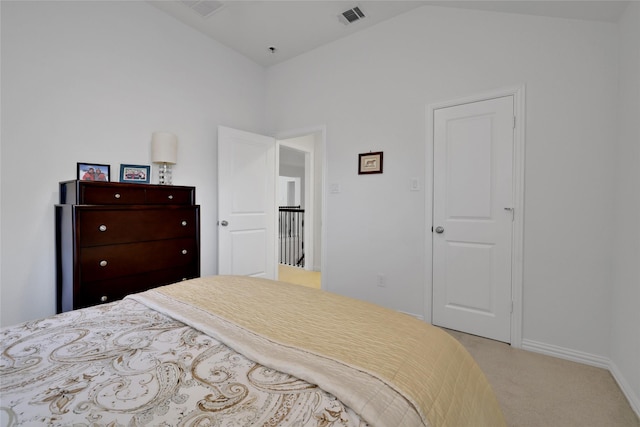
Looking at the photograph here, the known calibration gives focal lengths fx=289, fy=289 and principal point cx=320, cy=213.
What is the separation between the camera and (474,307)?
8.29ft

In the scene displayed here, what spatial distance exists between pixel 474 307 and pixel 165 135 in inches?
127

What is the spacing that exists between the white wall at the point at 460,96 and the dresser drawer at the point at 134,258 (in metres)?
1.57

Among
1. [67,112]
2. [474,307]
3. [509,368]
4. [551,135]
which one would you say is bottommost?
[509,368]

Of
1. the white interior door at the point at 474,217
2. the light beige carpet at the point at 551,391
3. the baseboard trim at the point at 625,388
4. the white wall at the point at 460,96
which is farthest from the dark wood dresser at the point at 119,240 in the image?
the baseboard trim at the point at 625,388

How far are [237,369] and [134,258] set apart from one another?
1.86m

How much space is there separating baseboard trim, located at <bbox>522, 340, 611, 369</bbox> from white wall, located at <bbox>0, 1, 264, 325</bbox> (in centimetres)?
316

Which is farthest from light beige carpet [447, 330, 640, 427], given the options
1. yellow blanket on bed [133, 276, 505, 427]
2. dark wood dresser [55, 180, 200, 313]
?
dark wood dresser [55, 180, 200, 313]

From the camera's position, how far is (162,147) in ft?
8.97

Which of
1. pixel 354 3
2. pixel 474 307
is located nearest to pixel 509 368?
pixel 474 307

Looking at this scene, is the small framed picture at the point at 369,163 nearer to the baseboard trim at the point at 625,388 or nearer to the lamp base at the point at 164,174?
the lamp base at the point at 164,174

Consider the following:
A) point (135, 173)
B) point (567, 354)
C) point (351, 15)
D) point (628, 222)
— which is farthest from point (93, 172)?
point (567, 354)

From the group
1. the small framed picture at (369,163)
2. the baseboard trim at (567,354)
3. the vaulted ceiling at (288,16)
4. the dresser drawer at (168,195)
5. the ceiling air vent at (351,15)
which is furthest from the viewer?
the small framed picture at (369,163)

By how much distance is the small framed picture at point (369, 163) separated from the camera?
9.90ft

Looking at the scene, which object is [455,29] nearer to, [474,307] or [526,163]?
[526,163]
